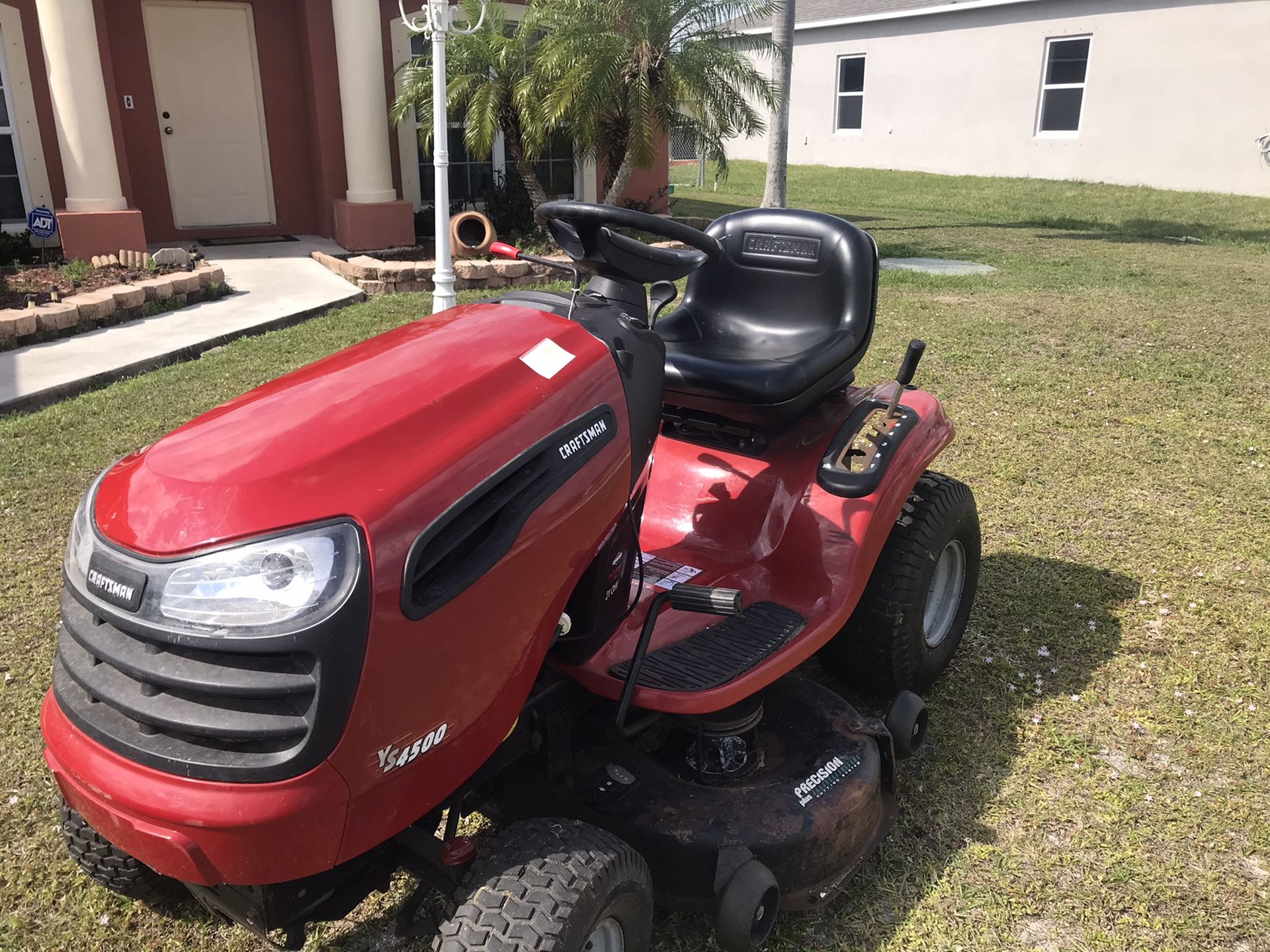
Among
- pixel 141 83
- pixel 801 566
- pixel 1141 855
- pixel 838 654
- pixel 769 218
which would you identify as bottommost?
pixel 1141 855

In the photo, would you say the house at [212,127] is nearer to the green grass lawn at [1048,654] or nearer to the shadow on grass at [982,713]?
the green grass lawn at [1048,654]

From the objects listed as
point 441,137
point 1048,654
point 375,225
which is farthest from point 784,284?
point 375,225

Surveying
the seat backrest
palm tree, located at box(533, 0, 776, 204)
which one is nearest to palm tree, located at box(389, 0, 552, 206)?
palm tree, located at box(533, 0, 776, 204)

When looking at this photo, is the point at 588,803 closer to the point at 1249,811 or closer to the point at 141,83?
the point at 1249,811

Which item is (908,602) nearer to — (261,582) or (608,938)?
(608,938)

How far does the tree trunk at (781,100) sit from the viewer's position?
441 inches

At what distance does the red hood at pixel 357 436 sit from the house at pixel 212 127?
316 inches

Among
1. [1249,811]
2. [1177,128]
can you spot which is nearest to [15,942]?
[1249,811]

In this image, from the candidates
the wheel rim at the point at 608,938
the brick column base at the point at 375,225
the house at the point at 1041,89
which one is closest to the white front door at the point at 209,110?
the brick column base at the point at 375,225

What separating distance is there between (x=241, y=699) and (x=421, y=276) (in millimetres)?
7618

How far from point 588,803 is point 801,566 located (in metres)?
0.88

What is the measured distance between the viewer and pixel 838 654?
290 cm

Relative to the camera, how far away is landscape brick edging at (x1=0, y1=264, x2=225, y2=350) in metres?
6.52

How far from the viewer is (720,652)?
228 cm
